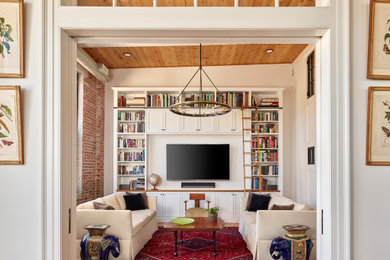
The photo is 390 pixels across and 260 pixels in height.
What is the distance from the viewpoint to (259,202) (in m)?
6.41

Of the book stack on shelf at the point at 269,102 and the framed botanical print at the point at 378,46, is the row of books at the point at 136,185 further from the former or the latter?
the framed botanical print at the point at 378,46

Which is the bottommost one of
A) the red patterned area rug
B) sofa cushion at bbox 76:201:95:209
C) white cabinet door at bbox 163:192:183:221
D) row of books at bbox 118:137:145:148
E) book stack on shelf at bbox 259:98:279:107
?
the red patterned area rug

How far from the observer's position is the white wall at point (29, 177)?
6.46ft

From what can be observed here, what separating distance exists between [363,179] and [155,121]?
5.91m

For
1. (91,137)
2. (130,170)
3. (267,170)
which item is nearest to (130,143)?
(130,170)

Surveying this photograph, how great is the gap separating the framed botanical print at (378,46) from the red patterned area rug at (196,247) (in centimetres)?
368

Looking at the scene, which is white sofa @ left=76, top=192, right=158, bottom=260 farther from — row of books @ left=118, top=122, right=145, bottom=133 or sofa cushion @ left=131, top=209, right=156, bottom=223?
row of books @ left=118, top=122, right=145, bottom=133

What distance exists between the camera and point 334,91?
2.04 m

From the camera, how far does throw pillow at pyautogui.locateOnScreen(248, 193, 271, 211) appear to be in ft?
20.9

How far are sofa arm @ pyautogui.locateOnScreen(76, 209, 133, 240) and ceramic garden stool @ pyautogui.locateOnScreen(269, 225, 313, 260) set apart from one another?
1.89 metres

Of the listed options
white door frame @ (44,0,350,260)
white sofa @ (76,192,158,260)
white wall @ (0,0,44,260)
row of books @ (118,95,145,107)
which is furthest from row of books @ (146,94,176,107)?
white wall @ (0,0,44,260)

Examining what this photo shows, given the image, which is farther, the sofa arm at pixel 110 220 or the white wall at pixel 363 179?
the sofa arm at pixel 110 220

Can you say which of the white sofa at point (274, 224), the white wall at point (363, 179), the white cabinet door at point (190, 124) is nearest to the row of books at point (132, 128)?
the white cabinet door at point (190, 124)

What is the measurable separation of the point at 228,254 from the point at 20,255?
3.71 meters
